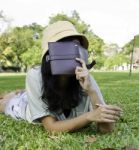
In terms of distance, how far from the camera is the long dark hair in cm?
359

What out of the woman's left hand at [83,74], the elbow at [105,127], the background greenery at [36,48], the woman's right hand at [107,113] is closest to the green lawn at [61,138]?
the elbow at [105,127]

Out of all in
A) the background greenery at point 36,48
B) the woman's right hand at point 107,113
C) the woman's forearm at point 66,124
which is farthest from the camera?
the background greenery at point 36,48

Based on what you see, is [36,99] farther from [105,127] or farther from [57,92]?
[105,127]

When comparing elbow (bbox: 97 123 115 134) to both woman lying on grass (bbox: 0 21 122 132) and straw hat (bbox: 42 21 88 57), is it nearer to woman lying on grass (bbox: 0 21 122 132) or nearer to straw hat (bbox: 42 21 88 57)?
woman lying on grass (bbox: 0 21 122 132)

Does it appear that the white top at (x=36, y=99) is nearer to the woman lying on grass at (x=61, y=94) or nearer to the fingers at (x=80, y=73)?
the woman lying on grass at (x=61, y=94)

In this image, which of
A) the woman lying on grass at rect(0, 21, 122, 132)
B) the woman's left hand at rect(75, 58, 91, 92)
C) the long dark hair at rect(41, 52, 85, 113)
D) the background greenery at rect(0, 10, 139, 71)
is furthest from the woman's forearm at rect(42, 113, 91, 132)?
the background greenery at rect(0, 10, 139, 71)

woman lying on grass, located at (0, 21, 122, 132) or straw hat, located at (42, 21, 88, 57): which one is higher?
straw hat, located at (42, 21, 88, 57)

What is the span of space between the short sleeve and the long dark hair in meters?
0.05

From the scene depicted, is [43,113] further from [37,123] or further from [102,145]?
[102,145]

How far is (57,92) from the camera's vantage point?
11.9 feet

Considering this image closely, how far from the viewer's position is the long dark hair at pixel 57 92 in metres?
3.59

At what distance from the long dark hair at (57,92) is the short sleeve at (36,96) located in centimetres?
5

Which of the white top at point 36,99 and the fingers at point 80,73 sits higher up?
the fingers at point 80,73

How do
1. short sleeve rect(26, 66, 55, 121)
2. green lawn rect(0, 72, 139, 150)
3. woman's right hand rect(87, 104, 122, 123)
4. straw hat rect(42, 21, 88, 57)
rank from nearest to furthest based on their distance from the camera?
green lawn rect(0, 72, 139, 150) < woman's right hand rect(87, 104, 122, 123) < straw hat rect(42, 21, 88, 57) < short sleeve rect(26, 66, 55, 121)
